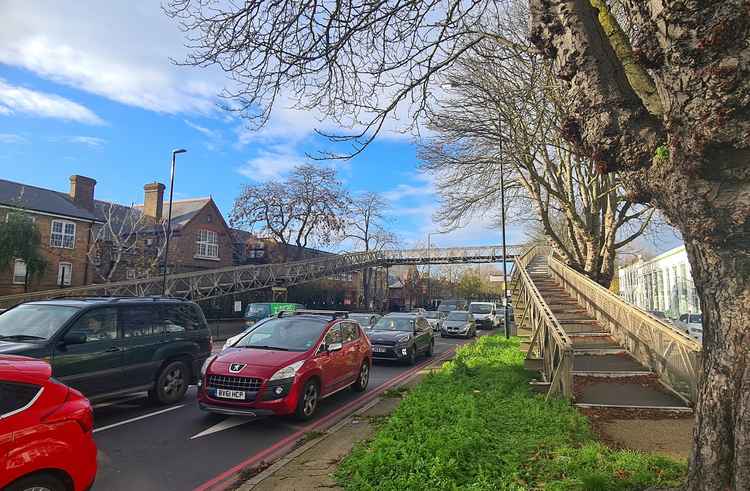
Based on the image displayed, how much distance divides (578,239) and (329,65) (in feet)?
65.2

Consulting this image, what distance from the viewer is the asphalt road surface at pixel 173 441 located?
518 cm

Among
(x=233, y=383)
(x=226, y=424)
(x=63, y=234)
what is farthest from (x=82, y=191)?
(x=233, y=383)

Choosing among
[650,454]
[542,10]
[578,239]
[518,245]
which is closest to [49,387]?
[542,10]

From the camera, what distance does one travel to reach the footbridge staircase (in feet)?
25.4

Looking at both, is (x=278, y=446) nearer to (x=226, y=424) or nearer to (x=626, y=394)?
(x=226, y=424)

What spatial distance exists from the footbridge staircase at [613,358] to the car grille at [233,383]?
458 centimetres

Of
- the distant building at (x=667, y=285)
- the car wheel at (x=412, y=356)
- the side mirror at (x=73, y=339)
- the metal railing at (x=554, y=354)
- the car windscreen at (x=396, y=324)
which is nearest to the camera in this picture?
the side mirror at (x=73, y=339)

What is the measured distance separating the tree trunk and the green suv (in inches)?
286

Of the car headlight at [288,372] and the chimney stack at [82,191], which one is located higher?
the chimney stack at [82,191]

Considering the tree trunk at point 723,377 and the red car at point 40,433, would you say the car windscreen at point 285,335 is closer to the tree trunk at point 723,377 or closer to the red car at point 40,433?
the red car at point 40,433

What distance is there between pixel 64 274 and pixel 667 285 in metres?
45.8

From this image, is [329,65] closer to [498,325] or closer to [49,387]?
[49,387]

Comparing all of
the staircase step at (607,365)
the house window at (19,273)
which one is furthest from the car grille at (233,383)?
the house window at (19,273)

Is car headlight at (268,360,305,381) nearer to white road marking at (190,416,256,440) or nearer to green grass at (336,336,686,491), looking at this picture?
white road marking at (190,416,256,440)
